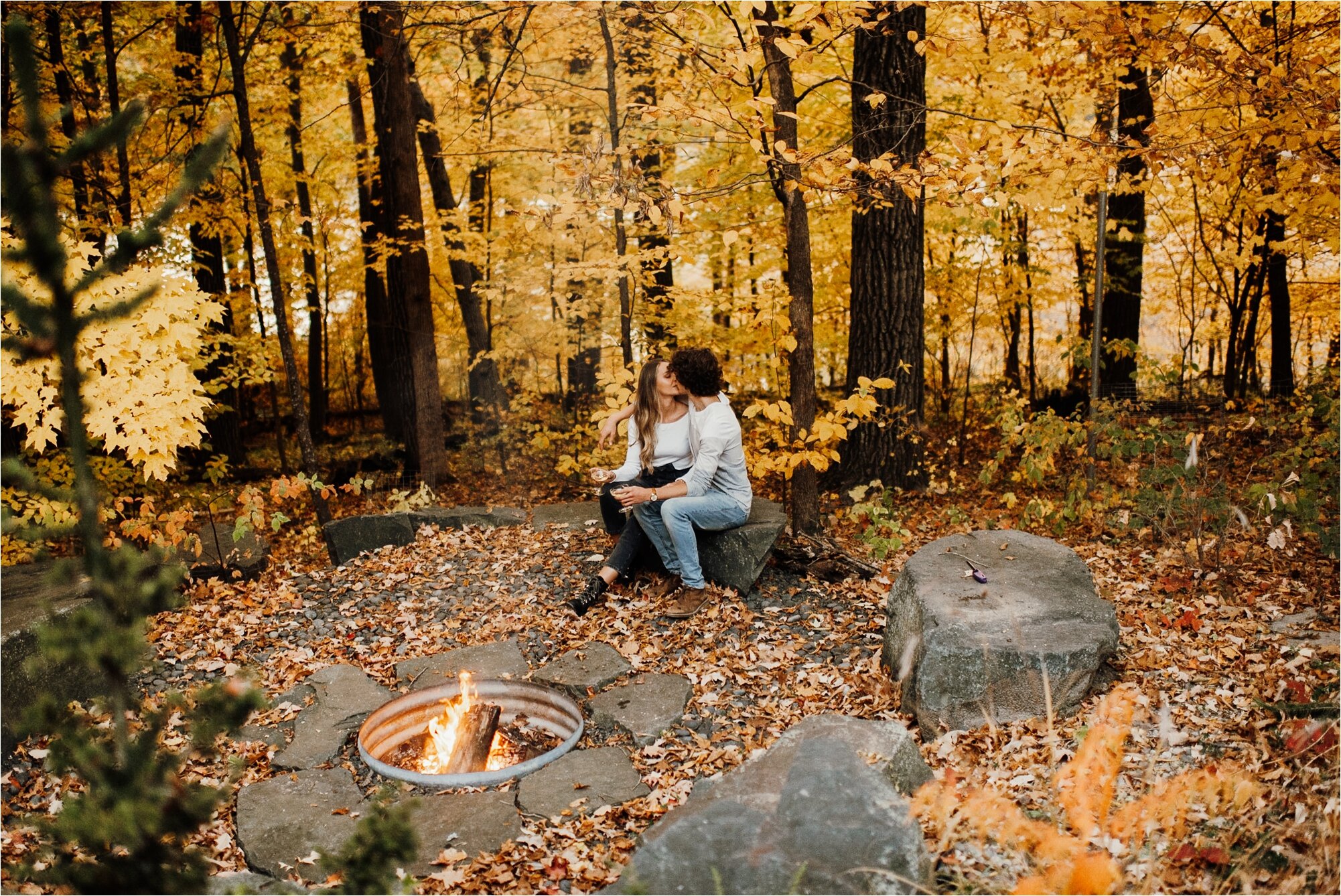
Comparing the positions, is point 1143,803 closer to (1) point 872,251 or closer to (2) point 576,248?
(1) point 872,251

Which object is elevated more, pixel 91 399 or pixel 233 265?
pixel 233 265

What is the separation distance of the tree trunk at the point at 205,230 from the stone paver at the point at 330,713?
10.00ft

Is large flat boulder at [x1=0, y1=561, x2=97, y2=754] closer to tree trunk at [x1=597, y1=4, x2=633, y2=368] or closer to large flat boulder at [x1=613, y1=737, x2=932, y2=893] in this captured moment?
large flat boulder at [x1=613, y1=737, x2=932, y2=893]

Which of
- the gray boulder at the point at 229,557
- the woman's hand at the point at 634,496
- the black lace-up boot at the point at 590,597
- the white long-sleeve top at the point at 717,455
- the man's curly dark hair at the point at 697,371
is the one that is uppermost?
the man's curly dark hair at the point at 697,371

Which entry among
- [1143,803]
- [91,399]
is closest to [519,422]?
[91,399]

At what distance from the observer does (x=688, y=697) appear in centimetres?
447

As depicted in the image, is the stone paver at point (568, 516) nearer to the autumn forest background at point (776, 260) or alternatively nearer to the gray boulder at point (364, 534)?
the autumn forest background at point (776, 260)

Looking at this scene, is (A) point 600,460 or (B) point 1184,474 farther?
(A) point 600,460

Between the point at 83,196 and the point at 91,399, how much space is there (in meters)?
4.41

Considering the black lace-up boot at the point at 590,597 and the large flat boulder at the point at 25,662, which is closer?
the large flat boulder at the point at 25,662

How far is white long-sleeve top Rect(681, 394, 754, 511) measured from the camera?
5270mm

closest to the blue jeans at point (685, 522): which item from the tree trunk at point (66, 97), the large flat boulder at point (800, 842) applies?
the large flat boulder at point (800, 842)

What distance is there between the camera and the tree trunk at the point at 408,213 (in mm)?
8227

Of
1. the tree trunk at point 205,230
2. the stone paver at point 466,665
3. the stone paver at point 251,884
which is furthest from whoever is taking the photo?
the tree trunk at point 205,230
